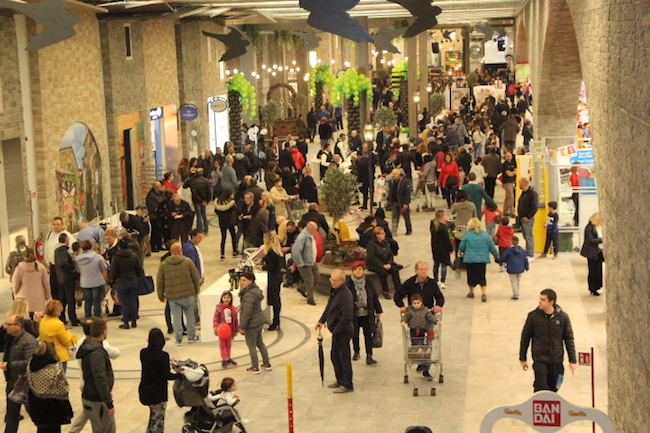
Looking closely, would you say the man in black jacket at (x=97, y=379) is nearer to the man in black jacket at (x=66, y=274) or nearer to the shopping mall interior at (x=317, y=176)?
the shopping mall interior at (x=317, y=176)

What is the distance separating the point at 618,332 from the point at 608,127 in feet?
5.40

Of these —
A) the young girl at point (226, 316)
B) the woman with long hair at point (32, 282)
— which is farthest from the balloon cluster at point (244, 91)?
the young girl at point (226, 316)

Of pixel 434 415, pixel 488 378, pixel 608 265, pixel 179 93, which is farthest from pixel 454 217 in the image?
pixel 179 93

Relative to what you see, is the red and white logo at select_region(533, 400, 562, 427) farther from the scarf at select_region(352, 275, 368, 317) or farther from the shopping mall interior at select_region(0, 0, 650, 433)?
the scarf at select_region(352, 275, 368, 317)

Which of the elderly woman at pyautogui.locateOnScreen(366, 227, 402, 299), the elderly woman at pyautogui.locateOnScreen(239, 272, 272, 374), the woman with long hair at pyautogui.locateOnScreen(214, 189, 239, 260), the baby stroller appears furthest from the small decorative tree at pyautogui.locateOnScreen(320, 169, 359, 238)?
the baby stroller

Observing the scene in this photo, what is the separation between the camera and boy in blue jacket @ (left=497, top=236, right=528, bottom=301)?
49.7 ft

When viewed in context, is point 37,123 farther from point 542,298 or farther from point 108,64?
point 542,298

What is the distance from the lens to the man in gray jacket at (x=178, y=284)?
42.7 ft

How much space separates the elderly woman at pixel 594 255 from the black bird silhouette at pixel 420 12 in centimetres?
658

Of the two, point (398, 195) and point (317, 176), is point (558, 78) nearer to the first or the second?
point (398, 195)

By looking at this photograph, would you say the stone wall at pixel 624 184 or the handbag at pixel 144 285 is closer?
the stone wall at pixel 624 184

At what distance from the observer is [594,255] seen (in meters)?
A: 15.0

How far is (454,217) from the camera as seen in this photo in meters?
18.0

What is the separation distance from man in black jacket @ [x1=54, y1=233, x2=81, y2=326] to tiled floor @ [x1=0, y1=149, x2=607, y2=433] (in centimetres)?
60
